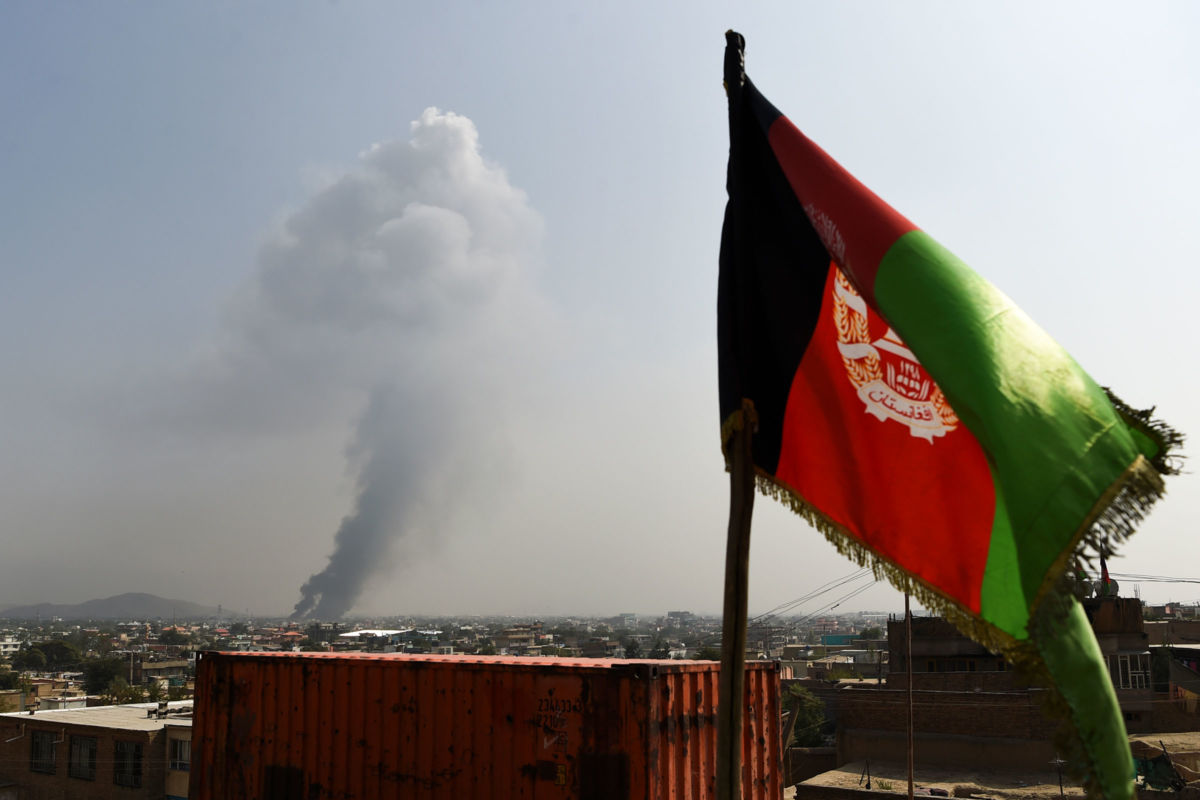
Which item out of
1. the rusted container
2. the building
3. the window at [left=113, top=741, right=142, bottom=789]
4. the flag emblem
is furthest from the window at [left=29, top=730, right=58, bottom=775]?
the flag emblem

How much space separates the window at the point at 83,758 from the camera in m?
28.8

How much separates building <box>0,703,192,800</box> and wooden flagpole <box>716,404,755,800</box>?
29.0 m

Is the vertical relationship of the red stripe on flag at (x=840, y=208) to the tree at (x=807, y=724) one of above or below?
above

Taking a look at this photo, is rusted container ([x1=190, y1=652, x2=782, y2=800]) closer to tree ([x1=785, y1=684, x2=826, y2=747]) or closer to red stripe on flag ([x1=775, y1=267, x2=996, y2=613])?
red stripe on flag ([x1=775, y1=267, x2=996, y2=613])

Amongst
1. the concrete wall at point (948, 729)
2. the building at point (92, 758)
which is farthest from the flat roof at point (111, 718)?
the concrete wall at point (948, 729)

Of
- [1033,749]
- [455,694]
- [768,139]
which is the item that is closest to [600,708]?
[455,694]

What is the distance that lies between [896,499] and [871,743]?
33908mm

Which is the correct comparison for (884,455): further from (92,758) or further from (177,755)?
(92,758)

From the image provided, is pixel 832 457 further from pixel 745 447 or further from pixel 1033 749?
pixel 1033 749

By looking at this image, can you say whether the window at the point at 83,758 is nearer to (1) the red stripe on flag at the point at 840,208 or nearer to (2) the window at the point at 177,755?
(2) the window at the point at 177,755

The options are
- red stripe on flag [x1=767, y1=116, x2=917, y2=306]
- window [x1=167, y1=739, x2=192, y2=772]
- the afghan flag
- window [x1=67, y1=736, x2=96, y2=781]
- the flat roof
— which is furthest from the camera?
the flat roof

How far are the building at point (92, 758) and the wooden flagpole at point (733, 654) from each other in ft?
95.3

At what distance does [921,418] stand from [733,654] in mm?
1412

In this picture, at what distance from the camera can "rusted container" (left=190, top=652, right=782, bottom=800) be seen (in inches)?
363
